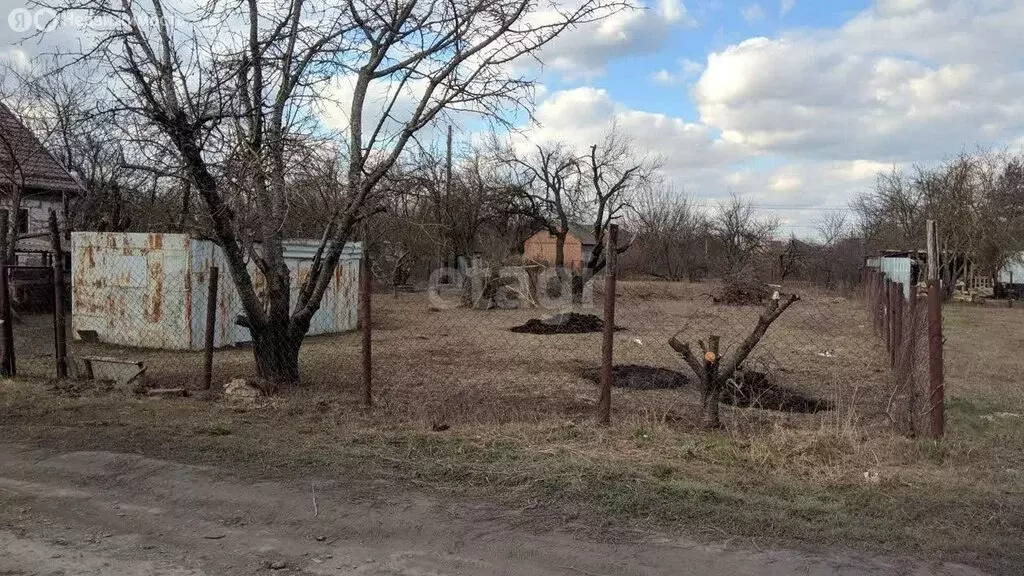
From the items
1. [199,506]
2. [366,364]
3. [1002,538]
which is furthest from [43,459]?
[1002,538]

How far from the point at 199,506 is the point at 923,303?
6.69 m

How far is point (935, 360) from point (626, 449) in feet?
7.76

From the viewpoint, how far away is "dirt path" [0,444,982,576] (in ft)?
12.3

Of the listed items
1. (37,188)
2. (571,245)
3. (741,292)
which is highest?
(37,188)

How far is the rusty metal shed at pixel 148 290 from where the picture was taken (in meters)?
12.6

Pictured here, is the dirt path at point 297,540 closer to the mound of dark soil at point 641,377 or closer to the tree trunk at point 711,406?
the tree trunk at point 711,406

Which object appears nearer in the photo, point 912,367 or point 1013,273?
point 912,367

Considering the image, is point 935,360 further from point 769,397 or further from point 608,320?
point 769,397

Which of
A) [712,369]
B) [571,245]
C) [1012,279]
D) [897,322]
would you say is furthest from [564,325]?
[571,245]

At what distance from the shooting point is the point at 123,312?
13023mm

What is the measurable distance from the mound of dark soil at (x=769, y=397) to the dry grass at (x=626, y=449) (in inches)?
19.0

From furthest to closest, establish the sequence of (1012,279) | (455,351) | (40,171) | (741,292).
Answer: (1012,279) < (741,292) < (40,171) < (455,351)

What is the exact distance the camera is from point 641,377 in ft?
34.9

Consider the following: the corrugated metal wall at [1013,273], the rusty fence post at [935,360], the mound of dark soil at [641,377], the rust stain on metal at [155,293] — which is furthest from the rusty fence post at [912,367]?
the corrugated metal wall at [1013,273]
